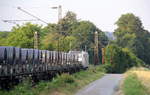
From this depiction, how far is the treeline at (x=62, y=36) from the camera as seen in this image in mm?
79938

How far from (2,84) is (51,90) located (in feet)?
11.1

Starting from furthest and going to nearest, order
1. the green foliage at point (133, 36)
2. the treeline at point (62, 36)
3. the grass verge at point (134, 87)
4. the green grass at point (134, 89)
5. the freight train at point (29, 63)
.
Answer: the green foliage at point (133, 36) < the treeline at point (62, 36) < the grass verge at point (134, 87) < the green grass at point (134, 89) < the freight train at point (29, 63)

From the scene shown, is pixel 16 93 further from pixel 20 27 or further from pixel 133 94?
pixel 20 27

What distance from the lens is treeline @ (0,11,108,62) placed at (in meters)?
79.9

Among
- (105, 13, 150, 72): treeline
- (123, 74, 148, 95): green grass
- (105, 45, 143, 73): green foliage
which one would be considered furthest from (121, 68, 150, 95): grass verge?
(105, 13, 150, 72): treeline

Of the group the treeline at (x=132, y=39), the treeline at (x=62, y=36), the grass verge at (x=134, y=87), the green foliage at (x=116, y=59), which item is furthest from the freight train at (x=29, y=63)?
the treeline at (x=132, y=39)

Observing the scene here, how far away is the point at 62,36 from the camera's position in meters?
98.4

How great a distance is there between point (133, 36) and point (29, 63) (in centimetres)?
7137

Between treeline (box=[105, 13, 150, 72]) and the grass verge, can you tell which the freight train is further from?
treeline (box=[105, 13, 150, 72])

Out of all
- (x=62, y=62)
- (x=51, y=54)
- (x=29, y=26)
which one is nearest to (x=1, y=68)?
(x=51, y=54)

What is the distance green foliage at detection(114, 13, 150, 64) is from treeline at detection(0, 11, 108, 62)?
5.30 meters

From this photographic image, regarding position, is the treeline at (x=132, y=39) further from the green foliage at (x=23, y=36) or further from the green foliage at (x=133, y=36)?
the green foliage at (x=23, y=36)

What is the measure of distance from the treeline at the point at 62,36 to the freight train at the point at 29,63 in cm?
3533

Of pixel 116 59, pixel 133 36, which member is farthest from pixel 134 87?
pixel 133 36
